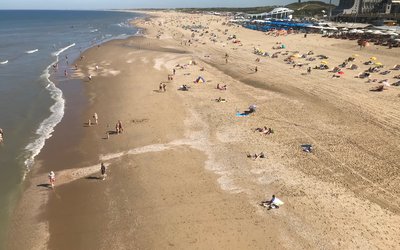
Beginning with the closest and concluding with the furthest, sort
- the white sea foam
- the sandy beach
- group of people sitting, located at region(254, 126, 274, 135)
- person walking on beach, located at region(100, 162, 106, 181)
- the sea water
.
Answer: the sandy beach < person walking on beach, located at region(100, 162, 106, 181) < the sea water < the white sea foam < group of people sitting, located at region(254, 126, 274, 135)

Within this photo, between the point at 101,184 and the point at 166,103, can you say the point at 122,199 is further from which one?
the point at 166,103

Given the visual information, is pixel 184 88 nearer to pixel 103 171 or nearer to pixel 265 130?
pixel 265 130

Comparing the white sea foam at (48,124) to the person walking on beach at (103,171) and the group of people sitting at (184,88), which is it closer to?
the person walking on beach at (103,171)

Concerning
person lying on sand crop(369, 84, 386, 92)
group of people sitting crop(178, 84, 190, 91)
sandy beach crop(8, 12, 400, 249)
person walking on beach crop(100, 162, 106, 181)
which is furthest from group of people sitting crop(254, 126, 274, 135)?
person lying on sand crop(369, 84, 386, 92)

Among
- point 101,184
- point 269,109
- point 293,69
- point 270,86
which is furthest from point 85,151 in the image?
point 293,69

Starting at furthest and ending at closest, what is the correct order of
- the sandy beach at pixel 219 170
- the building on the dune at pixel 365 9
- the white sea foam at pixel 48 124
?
the building on the dune at pixel 365 9 < the white sea foam at pixel 48 124 < the sandy beach at pixel 219 170

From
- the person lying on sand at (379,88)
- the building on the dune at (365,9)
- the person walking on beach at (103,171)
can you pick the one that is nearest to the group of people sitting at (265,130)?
the person walking on beach at (103,171)

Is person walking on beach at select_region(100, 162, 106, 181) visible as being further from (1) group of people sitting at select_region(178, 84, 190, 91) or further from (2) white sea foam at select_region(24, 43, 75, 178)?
(1) group of people sitting at select_region(178, 84, 190, 91)
